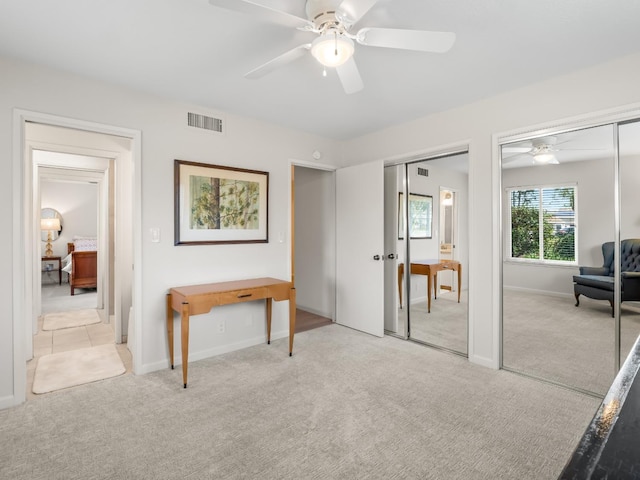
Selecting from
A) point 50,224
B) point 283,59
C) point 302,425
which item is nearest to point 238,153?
point 283,59

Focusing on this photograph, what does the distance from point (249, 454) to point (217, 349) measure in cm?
164

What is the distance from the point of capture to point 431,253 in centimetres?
381

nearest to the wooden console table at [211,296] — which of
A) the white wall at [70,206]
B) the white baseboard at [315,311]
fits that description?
the white baseboard at [315,311]

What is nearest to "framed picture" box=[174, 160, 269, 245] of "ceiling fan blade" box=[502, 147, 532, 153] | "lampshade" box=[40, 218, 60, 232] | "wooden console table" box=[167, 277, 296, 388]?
"wooden console table" box=[167, 277, 296, 388]

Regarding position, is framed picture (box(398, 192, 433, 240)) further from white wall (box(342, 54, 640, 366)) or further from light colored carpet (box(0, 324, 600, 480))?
light colored carpet (box(0, 324, 600, 480))

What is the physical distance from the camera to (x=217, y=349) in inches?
133

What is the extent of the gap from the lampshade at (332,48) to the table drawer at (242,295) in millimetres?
1991

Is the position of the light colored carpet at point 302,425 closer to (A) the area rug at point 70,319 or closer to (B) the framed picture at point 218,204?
(B) the framed picture at point 218,204

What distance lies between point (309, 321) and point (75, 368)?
2.55m

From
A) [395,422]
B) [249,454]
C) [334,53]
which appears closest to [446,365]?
[395,422]

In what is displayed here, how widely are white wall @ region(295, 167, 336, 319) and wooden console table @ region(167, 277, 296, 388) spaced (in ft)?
4.31

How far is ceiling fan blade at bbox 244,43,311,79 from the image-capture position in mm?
1899

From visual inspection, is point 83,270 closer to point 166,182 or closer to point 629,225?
point 166,182

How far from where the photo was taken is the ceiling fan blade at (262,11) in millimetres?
1469
